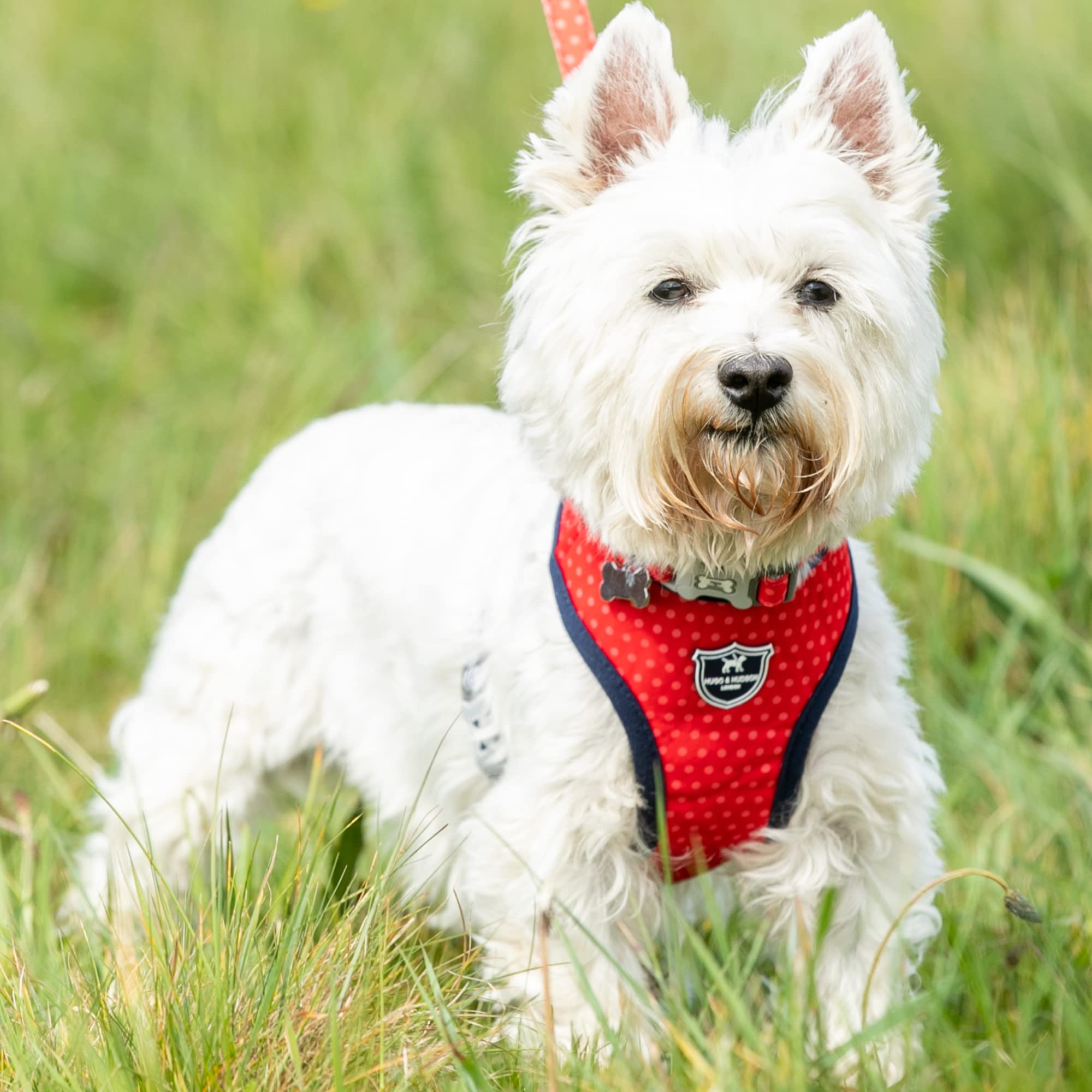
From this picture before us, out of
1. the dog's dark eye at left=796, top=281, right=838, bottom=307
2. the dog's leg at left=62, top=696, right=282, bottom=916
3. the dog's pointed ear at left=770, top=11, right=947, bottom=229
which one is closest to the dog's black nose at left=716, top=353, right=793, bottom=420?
the dog's dark eye at left=796, top=281, right=838, bottom=307

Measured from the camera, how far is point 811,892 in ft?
8.89

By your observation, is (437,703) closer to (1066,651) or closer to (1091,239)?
(1066,651)

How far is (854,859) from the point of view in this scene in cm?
275

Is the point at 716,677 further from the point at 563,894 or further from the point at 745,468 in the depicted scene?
the point at 563,894

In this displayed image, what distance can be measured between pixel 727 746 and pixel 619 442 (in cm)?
62

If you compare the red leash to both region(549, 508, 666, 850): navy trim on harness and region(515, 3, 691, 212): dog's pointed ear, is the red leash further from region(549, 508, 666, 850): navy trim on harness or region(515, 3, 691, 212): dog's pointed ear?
region(549, 508, 666, 850): navy trim on harness

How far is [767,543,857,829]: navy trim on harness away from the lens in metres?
2.63

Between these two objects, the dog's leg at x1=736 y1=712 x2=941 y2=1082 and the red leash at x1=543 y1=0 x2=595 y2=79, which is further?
the red leash at x1=543 y1=0 x2=595 y2=79

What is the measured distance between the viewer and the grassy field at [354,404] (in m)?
2.27

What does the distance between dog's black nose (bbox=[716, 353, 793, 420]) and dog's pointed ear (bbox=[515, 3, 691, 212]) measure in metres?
0.55

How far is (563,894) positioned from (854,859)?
583mm

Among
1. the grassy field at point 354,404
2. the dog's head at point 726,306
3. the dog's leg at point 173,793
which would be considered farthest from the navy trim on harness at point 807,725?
the dog's leg at point 173,793

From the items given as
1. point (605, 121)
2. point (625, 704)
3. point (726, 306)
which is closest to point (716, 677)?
point (625, 704)

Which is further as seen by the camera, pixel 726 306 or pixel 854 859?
pixel 854 859
